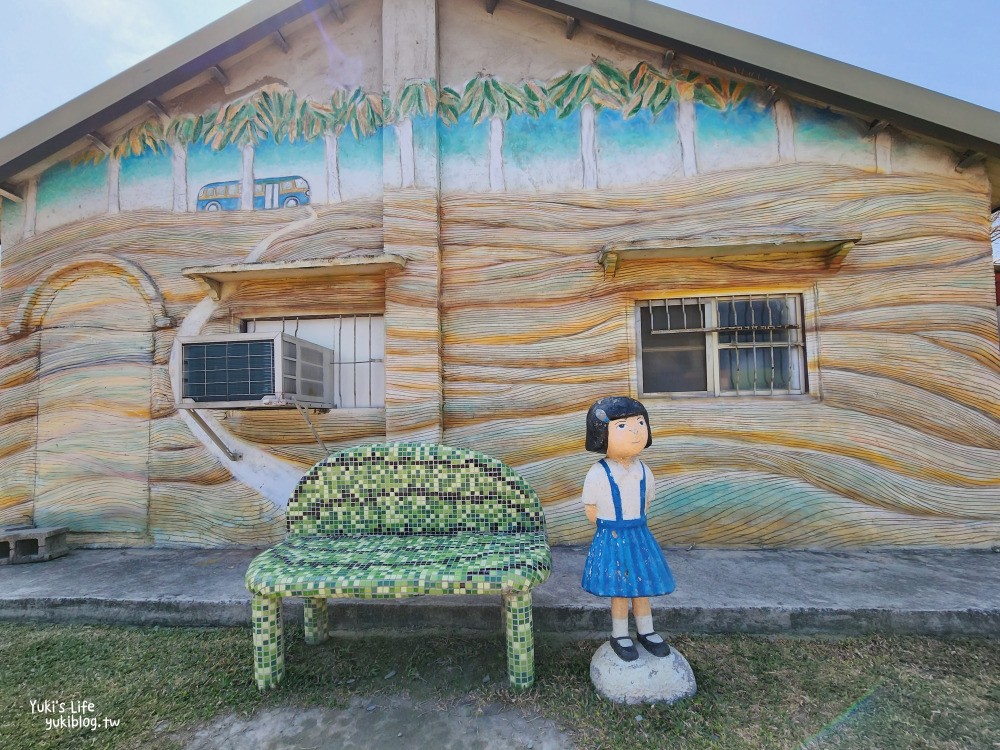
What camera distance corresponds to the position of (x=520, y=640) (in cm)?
232

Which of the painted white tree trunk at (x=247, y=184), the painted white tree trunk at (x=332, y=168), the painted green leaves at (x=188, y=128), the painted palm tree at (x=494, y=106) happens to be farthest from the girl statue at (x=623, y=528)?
the painted green leaves at (x=188, y=128)

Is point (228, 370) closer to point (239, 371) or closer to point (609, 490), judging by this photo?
point (239, 371)

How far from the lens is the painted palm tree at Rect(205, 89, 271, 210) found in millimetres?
4738

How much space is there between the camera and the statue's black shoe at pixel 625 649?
2.26m

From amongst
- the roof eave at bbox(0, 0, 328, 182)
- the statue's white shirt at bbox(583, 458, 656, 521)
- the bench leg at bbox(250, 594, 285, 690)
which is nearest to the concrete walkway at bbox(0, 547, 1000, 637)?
the bench leg at bbox(250, 594, 285, 690)

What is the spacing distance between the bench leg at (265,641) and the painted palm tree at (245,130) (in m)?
3.94

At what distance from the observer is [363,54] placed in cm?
468

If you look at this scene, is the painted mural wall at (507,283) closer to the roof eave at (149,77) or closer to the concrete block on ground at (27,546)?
the roof eave at (149,77)

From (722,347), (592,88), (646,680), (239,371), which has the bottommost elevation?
(646,680)

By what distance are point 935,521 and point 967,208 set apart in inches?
108

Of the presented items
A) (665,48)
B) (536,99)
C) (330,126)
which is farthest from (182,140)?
(665,48)

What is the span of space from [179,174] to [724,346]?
18.7 ft

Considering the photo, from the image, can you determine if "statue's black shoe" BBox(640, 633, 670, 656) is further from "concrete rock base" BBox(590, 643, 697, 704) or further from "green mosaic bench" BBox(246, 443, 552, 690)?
"green mosaic bench" BBox(246, 443, 552, 690)

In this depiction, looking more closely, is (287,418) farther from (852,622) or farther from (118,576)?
(852,622)
